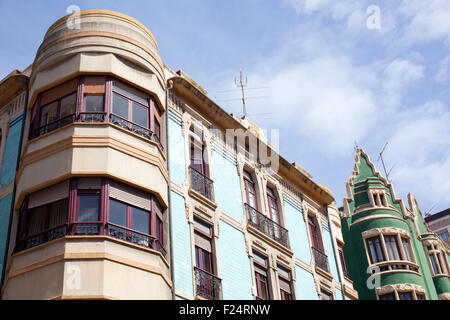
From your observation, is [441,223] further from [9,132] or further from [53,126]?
[53,126]

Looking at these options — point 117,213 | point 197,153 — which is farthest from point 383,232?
point 117,213

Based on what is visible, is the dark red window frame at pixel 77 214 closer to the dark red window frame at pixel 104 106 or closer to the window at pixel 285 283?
the dark red window frame at pixel 104 106

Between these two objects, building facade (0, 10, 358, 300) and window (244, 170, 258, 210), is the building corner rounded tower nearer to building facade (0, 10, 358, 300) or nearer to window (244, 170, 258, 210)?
building facade (0, 10, 358, 300)

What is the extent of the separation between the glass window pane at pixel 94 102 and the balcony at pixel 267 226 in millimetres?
7218

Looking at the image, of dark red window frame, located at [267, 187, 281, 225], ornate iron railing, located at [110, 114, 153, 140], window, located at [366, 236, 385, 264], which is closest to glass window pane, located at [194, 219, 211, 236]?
ornate iron railing, located at [110, 114, 153, 140]

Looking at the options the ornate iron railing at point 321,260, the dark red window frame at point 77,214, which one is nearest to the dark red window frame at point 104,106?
the dark red window frame at point 77,214

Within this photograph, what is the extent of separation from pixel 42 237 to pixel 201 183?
6.31 meters

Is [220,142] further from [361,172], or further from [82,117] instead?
[361,172]

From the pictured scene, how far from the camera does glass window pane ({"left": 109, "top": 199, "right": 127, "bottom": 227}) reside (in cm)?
1689

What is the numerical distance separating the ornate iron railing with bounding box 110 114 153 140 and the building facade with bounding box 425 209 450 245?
50744mm

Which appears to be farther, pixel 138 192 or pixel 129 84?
pixel 129 84

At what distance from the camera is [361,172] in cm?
3972
